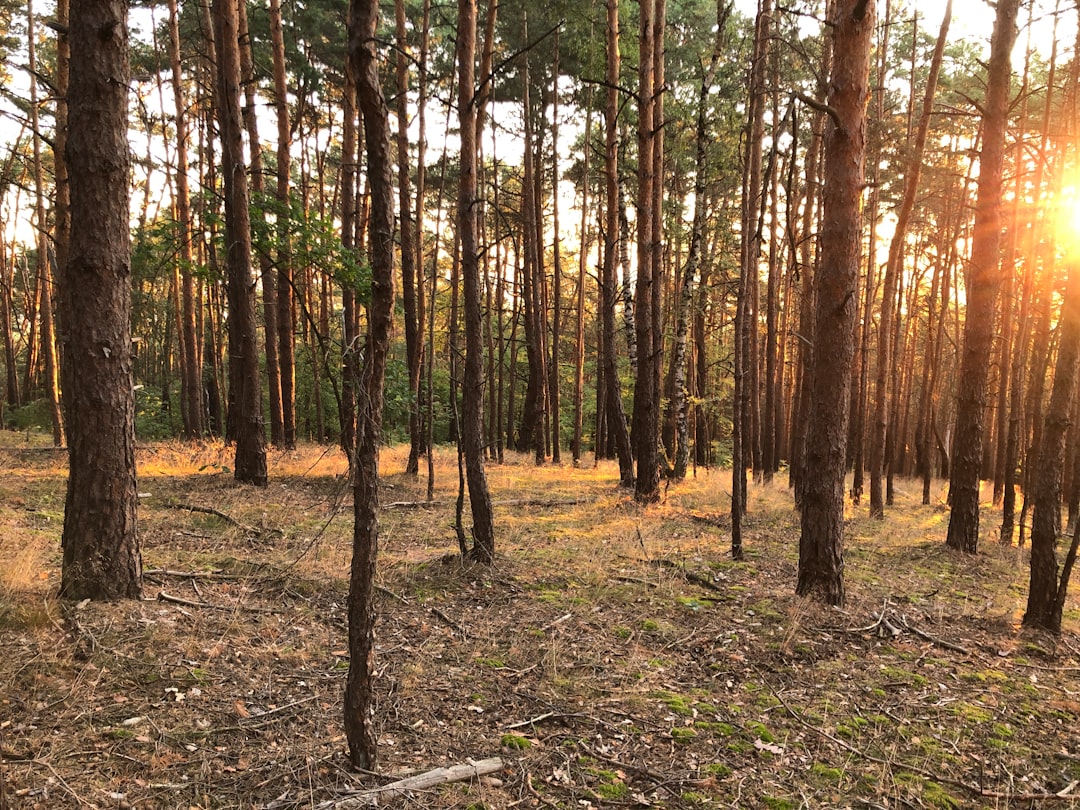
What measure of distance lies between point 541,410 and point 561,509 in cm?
669

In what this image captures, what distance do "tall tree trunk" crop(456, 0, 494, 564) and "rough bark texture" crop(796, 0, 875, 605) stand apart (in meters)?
3.48

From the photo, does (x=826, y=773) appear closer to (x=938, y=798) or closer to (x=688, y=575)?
(x=938, y=798)

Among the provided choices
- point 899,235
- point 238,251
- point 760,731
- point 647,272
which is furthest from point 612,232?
point 760,731

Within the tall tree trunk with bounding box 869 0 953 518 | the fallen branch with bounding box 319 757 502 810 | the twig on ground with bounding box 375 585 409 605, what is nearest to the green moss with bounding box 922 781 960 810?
the fallen branch with bounding box 319 757 502 810

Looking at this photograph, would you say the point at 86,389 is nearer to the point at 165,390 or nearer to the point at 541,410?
the point at 541,410

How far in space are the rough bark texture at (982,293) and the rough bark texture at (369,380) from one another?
9.05m

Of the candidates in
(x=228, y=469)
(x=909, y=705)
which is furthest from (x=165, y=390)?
(x=909, y=705)

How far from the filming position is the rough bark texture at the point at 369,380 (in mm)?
2678

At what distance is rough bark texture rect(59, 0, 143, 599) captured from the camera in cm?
440

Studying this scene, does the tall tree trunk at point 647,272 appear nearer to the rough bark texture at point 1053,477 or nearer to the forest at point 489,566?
the forest at point 489,566

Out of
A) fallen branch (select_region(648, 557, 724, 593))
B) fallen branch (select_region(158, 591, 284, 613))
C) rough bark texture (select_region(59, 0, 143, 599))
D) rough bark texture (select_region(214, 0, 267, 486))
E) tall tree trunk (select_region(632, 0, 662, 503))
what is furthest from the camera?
tall tree trunk (select_region(632, 0, 662, 503))

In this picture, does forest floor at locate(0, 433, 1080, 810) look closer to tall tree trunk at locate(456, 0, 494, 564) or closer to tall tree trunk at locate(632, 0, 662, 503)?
tall tree trunk at locate(456, 0, 494, 564)

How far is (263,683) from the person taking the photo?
3963 millimetres

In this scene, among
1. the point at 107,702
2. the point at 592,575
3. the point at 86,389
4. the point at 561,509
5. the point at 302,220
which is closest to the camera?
the point at 107,702
